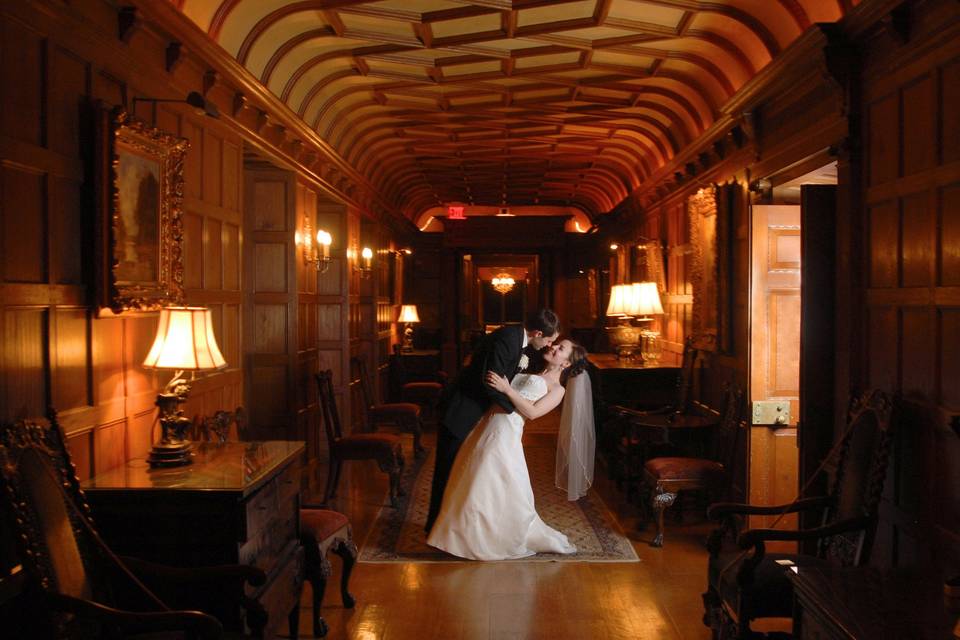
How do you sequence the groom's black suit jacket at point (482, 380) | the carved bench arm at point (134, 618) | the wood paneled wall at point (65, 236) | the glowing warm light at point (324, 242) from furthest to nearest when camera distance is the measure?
the glowing warm light at point (324, 242) < the groom's black suit jacket at point (482, 380) < the wood paneled wall at point (65, 236) < the carved bench arm at point (134, 618)

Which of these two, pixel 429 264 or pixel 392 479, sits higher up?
pixel 429 264

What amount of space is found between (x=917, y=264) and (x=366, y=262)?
8.09 m

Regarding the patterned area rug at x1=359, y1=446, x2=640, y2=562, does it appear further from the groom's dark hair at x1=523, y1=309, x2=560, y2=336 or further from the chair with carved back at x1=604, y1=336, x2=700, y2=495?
the groom's dark hair at x1=523, y1=309, x2=560, y2=336

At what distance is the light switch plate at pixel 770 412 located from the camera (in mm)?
5406

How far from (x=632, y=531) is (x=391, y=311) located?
773 centimetres

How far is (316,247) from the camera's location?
25.4 feet

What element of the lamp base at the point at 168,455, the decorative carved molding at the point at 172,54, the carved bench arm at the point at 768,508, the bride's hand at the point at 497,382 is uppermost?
the decorative carved molding at the point at 172,54

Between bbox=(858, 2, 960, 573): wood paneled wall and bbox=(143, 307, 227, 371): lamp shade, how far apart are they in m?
3.18

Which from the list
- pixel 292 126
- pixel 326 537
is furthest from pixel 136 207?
pixel 292 126

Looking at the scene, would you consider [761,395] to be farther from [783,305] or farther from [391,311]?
[391,311]

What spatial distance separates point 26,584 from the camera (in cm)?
224

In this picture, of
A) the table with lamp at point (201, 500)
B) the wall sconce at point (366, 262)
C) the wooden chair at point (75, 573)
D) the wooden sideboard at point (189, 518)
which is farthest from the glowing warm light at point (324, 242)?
the wooden chair at point (75, 573)

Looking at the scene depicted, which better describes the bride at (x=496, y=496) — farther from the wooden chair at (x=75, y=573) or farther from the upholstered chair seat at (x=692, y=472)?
the wooden chair at (x=75, y=573)

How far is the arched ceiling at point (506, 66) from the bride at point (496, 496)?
2609 millimetres
